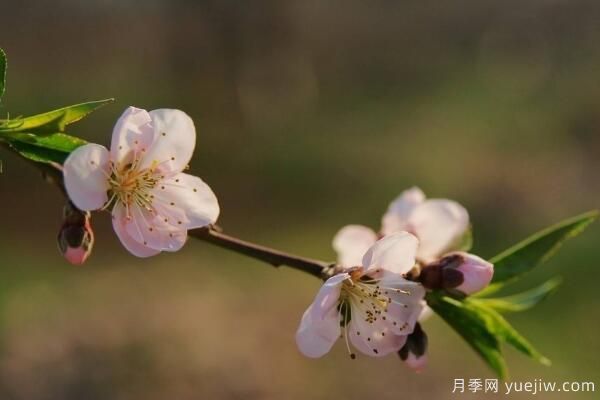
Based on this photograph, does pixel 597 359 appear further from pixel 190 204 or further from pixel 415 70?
pixel 415 70

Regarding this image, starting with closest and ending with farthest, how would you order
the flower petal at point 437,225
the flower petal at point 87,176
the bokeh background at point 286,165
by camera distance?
the flower petal at point 87,176, the flower petal at point 437,225, the bokeh background at point 286,165

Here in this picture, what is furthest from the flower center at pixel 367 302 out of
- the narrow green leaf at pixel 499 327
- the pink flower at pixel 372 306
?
the narrow green leaf at pixel 499 327

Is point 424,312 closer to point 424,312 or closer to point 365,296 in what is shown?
point 424,312

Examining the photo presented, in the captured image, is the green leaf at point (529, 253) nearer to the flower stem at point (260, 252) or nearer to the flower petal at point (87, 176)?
the flower stem at point (260, 252)

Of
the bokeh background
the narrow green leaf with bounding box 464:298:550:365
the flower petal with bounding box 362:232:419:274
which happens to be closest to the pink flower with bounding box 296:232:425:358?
the flower petal with bounding box 362:232:419:274

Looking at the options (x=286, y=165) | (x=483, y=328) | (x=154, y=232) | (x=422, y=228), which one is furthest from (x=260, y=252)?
(x=286, y=165)

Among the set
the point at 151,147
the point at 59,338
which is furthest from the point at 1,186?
the point at 151,147
